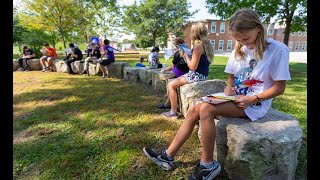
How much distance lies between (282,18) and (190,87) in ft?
34.6

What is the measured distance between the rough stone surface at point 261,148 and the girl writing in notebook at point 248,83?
136 mm

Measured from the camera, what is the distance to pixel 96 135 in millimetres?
3045

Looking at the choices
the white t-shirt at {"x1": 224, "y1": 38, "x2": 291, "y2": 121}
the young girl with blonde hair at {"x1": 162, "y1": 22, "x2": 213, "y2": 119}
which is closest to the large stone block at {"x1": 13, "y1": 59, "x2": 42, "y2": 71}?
the young girl with blonde hair at {"x1": 162, "y1": 22, "x2": 213, "y2": 119}

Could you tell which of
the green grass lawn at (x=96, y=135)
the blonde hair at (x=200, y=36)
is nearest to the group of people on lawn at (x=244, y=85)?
the green grass lawn at (x=96, y=135)

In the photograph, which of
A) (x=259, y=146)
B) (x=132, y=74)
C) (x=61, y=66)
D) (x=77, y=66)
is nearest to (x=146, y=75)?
(x=132, y=74)

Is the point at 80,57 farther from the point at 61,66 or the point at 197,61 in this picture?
the point at 197,61

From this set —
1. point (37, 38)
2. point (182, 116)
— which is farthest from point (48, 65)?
point (37, 38)

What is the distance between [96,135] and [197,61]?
1.79 meters

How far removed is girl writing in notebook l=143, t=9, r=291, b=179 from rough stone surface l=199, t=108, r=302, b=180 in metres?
0.14

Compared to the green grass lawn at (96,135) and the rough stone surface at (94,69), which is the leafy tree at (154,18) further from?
the green grass lawn at (96,135)

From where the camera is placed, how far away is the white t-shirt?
1901mm

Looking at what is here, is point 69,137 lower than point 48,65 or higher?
lower

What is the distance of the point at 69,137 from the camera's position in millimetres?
3016
